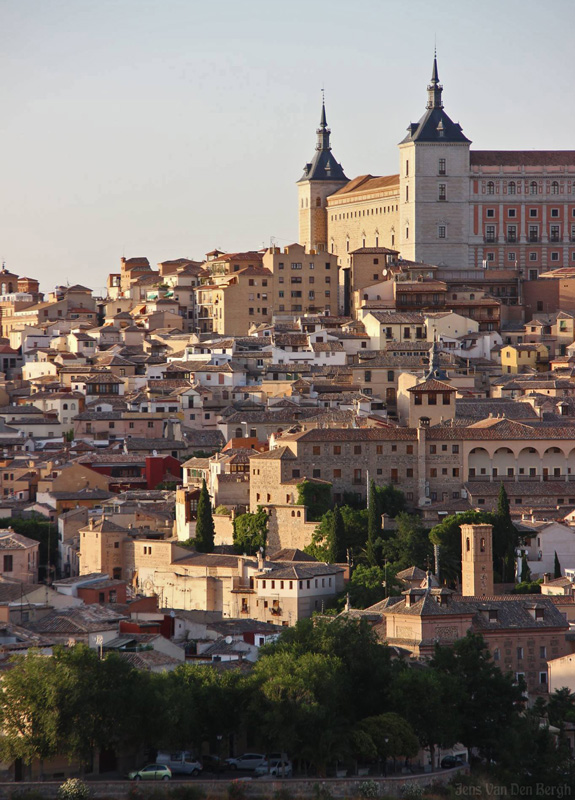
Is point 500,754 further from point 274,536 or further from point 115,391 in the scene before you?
point 115,391

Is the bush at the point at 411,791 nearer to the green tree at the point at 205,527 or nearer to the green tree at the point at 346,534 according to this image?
the green tree at the point at 346,534

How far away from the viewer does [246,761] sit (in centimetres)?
3991

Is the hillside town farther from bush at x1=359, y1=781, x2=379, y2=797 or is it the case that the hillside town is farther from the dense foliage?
bush at x1=359, y1=781, x2=379, y2=797

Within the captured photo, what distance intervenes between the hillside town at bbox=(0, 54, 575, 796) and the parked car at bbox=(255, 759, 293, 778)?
44 cm

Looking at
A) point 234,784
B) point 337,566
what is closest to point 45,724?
point 234,784

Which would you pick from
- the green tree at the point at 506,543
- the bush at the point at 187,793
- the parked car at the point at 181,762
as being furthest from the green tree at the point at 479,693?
the green tree at the point at 506,543

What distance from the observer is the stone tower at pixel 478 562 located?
170ft

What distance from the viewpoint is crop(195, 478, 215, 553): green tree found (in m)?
56.4

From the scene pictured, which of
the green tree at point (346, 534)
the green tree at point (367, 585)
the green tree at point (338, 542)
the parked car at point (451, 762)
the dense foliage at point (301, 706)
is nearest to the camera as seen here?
the dense foliage at point (301, 706)

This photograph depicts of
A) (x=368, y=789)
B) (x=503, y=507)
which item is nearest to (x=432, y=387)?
(x=503, y=507)

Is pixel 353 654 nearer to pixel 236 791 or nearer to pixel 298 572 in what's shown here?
pixel 236 791

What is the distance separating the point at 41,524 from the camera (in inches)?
2397

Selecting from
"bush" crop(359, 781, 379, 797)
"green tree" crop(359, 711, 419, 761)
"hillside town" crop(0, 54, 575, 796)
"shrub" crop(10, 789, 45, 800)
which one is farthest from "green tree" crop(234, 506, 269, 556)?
"shrub" crop(10, 789, 45, 800)

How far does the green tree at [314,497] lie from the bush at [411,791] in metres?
18.0
